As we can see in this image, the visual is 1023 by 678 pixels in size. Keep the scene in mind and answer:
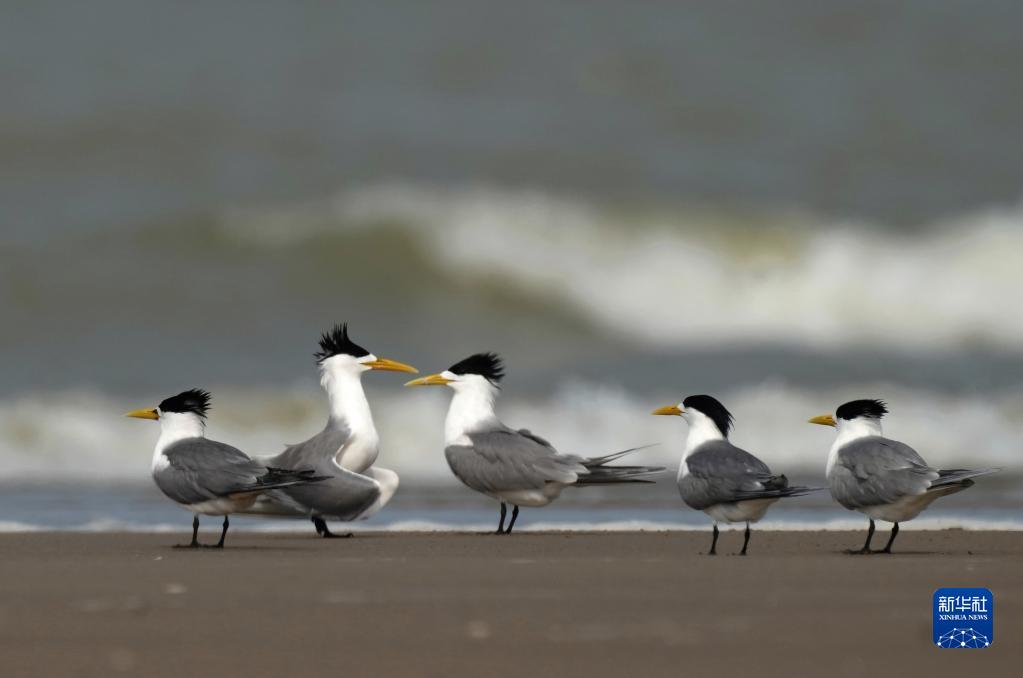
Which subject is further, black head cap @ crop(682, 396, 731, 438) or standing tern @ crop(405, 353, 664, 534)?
standing tern @ crop(405, 353, 664, 534)

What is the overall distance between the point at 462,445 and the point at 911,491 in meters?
3.39

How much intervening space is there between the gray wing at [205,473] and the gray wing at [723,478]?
2435 millimetres

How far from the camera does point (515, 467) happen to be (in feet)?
38.0

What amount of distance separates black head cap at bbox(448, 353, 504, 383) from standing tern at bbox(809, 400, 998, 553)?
3.07 meters

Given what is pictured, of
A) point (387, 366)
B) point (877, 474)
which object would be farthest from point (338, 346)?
point (877, 474)

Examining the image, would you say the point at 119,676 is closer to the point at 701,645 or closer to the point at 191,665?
the point at 191,665

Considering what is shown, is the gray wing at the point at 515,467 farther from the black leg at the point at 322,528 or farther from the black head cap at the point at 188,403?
the black head cap at the point at 188,403

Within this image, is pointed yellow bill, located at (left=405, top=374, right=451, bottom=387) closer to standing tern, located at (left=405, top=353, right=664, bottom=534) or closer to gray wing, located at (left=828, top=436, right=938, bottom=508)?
standing tern, located at (left=405, top=353, right=664, bottom=534)

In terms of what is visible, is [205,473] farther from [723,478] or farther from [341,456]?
[723,478]

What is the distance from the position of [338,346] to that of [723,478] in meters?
3.72

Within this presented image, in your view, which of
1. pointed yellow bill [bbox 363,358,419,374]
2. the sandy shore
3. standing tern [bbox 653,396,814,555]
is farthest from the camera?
pointed yellow bill [bbox 363,358,419,374]

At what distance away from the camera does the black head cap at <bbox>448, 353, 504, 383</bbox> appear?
12.4 meters

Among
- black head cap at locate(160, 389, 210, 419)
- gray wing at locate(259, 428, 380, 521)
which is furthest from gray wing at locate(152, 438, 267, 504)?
gray wing at locate(259, 428, 380, 521)

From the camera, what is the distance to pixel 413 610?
22.3 feet
